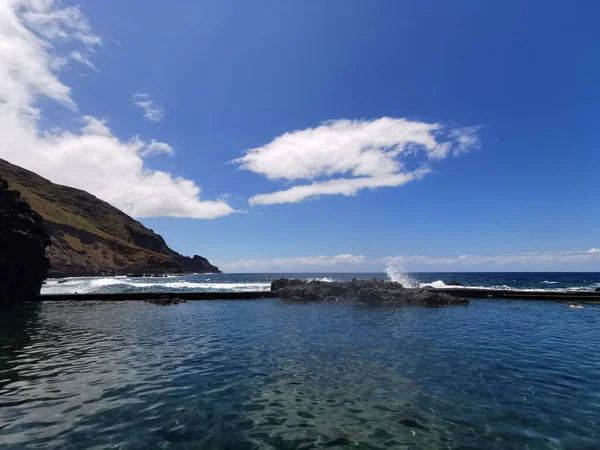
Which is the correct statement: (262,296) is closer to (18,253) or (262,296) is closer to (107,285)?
(18,253)

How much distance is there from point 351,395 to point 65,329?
Answer: 25022mm

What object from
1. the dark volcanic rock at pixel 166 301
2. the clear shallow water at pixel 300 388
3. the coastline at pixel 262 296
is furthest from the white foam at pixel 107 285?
the clear shallow water at pixel 300 388

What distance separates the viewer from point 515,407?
1091 cm

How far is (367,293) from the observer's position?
47969 millimetres

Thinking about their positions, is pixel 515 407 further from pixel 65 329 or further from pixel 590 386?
pixel 65 329

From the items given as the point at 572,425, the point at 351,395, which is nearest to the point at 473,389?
the point at 572,425

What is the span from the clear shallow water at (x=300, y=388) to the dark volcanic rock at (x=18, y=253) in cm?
2702

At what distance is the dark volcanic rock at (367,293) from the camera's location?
144ft

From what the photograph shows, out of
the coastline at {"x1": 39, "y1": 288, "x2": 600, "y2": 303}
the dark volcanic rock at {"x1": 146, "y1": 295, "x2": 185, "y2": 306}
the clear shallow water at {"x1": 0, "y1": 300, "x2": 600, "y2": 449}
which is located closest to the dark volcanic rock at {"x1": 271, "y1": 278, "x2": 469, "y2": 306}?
the coastline at {"x1": 39, "y1": 288, "x2": 600, "y2": 303}

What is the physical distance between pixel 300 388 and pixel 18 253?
53485 millimetres

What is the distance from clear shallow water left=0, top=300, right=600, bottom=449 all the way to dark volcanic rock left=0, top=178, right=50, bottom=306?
27.0 m

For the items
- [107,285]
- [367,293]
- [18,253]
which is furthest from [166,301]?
[107,285]

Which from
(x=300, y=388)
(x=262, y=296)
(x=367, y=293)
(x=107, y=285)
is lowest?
(x=300, y=388)

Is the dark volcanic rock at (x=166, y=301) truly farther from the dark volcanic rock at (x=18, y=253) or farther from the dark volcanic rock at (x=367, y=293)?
the dark volcanic rock at (x=18, y=253)
